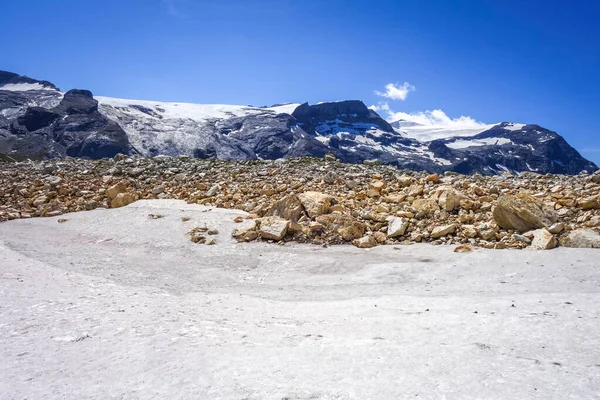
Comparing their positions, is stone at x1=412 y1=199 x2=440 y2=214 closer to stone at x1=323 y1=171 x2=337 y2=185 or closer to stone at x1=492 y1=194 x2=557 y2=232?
stone at x1=492 y1=194 x2=557 y2=232

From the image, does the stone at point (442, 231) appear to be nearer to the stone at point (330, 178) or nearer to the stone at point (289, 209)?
the stone at point (289, 209)

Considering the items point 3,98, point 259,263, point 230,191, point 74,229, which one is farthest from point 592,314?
point 3,98

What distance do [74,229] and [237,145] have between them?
18261cm

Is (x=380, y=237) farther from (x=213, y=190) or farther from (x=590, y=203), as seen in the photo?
(x=213, y=190)

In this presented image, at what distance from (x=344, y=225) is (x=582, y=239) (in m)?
6.19

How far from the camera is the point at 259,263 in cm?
996

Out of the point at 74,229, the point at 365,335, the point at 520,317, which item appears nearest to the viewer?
the point at 365,335

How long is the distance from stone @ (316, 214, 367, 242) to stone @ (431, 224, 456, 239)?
6.98 feet

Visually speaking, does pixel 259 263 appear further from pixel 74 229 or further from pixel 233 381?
pixel 74 229

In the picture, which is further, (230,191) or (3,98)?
(3,98)

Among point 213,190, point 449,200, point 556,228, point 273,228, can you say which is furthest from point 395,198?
point 213,190

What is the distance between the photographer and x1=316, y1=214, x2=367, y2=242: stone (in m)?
11.5

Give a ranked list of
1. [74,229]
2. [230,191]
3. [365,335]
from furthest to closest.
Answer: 1. [230,191]
2. [74,229]
3. [365,335]

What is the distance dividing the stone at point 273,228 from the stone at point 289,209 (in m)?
0.74
